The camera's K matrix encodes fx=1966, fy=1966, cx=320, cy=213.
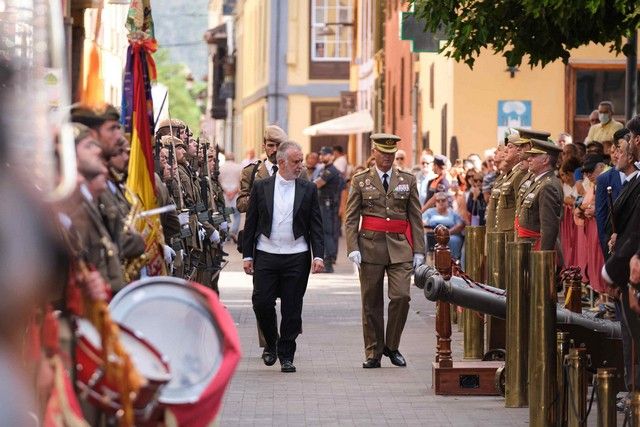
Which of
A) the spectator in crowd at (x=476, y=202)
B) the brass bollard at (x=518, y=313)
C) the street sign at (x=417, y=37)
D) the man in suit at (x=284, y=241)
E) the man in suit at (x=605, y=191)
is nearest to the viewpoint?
the brass bollard at (x=518, y=313)

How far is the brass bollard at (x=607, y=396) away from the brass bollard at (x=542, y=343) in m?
1.17

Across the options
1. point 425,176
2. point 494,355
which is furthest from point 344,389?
point 425,176

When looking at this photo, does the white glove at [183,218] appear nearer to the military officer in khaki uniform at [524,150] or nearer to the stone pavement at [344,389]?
the stone pavement at [344,389]

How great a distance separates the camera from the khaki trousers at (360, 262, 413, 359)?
604 inches

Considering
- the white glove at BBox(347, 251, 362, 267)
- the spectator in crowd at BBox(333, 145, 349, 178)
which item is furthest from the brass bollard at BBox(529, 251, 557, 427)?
the spectator in crowd at BBox(333, 145, 349, 178)

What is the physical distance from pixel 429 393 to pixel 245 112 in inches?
2742

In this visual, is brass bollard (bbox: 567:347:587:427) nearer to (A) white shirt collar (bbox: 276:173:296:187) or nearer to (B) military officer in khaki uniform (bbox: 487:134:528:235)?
(A) white shirt collar (bbox: 276:173:296:187)

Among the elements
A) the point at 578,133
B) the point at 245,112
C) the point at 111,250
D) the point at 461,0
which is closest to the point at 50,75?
the point at 111,250

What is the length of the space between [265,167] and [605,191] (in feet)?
12.4

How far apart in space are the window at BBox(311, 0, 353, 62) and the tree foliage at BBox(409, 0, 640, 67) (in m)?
48.7

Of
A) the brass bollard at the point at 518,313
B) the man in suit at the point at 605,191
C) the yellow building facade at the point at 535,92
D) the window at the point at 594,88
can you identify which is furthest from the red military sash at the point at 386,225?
the window at the point at 594,88

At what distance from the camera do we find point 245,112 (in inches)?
3265

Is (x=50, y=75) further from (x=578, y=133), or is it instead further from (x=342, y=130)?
(x=342, y=130)

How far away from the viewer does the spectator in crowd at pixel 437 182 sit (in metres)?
26.7
